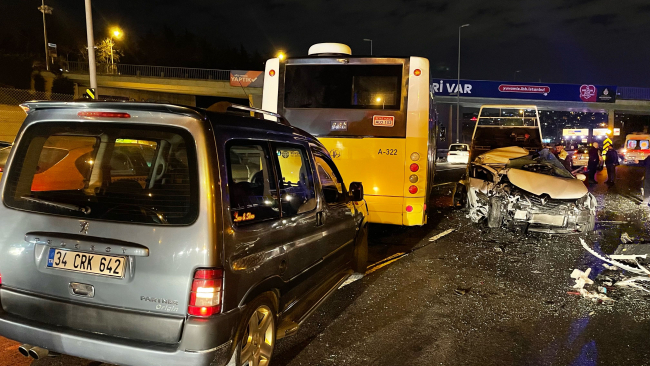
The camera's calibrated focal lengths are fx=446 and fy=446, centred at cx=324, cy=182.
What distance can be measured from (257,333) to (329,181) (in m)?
2.17

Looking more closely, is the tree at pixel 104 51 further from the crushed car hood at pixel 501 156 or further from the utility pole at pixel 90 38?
the crushed car hood at pixel 501 156

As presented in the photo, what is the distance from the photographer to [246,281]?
2.85m

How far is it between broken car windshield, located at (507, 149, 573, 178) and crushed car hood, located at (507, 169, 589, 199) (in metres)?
0.39

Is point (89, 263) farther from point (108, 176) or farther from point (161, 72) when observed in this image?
point (161, 72)

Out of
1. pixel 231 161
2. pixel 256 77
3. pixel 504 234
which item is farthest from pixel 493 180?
pixel 256 77

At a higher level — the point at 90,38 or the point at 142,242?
the point at 90,38

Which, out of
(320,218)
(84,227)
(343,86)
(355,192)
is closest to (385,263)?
(355,192)

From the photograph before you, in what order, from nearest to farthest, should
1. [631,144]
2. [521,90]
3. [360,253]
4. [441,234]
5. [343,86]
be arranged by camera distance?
[360,253] → [343,86] → [441,234] → [631,144] → [521,90]

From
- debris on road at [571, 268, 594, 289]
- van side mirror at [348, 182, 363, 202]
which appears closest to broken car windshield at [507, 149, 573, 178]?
debris on road at [571, 268, 594, 289]

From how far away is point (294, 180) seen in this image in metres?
3.95

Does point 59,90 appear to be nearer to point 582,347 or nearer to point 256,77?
point 256,77

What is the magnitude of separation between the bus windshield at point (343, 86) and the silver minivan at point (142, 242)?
15.2 ft

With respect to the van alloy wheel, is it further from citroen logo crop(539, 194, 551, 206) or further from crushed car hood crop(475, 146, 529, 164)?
crushed car hood crop(475, 146, 529, 164)

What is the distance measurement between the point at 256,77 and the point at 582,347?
3731cm
